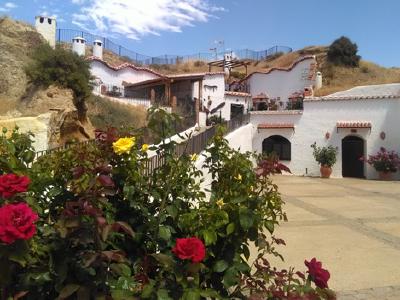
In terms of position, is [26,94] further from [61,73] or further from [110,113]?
[110,113]

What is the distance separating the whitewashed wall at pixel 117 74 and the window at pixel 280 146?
38.9 feet

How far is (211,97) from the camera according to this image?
1021 inches

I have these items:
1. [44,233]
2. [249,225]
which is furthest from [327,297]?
[44,233]

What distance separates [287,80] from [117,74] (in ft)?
39.2

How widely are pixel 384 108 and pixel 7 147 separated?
1917cm

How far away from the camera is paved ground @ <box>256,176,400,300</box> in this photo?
195 inches

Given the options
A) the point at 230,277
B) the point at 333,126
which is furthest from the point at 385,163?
the point at 230,277

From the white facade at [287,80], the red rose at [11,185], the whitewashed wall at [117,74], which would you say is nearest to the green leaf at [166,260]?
the red rose at [11,185]

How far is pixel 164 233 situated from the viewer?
2434 millimetres

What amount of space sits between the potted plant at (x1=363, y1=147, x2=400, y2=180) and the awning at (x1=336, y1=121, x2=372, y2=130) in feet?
4.56

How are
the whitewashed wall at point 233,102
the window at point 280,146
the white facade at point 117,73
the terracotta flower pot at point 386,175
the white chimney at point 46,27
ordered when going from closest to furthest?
the terracotta flower pot at point 386,175 < the window at point 280,146 < the whitewashed wall at point 233,102 < the white facade at point 117,73 < the white chimney at point 46,27

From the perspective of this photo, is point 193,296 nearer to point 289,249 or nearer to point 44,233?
point 44,233

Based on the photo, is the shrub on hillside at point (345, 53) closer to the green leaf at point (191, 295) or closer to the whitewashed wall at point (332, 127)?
the whitewashed wall at point (332, 127)

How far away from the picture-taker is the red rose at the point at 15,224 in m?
1.72
